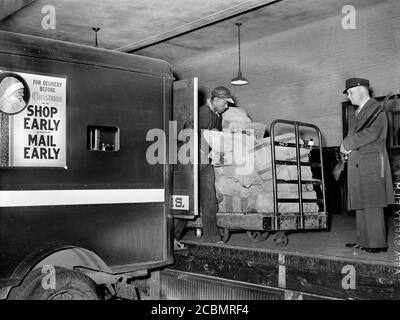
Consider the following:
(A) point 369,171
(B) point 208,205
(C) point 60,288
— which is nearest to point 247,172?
(B) point 208,205

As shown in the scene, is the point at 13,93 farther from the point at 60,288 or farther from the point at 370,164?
the point at 370,164

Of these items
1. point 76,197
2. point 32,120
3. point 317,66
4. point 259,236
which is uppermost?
point 317,66

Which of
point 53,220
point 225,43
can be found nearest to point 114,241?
point 53,220

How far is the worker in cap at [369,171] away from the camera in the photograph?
16.8 ft

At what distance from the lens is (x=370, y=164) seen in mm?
5188

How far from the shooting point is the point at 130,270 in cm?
447

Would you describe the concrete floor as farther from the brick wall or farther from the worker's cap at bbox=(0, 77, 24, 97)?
the brick wall

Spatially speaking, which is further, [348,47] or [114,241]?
[348,47]

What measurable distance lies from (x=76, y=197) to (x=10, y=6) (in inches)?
333

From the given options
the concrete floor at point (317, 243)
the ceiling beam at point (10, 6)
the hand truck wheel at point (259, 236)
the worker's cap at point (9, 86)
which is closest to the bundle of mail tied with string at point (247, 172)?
the concrete floor at point (317, 243)

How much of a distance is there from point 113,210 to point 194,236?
8.90 ft

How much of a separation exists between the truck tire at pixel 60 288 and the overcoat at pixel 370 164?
2.91 metres
